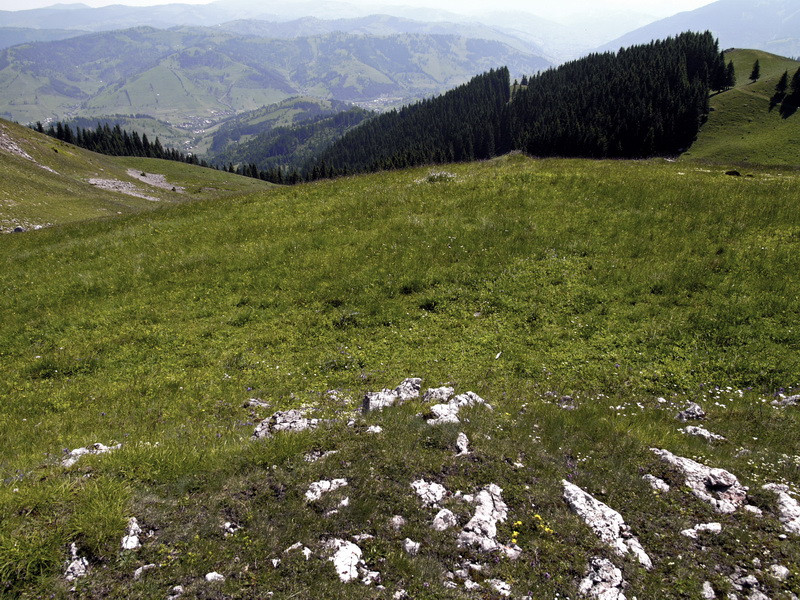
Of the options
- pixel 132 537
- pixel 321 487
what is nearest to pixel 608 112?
pixel 321 487

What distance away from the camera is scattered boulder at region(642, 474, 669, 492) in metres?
6.21

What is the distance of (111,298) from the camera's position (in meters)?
15.1

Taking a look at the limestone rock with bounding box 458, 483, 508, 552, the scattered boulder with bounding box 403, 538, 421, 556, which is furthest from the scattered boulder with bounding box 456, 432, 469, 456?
the scattered boulder with bounding box 403, 538, 421, 556

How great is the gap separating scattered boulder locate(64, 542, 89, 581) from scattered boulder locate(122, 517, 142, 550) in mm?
386

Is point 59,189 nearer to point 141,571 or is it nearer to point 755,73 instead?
point 141,571

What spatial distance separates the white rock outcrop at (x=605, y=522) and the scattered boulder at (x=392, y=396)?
392cm

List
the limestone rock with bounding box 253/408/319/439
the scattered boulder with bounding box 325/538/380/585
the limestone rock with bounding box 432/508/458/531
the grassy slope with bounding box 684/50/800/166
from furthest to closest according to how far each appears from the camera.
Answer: the grassy slope with bounding box 684/50/800/166, the limestone rock with bounding box 253/408/319/439, the limestone rock with bounding box 432/508/458/531, the scattered boulder with bounding box 325/538/380/585

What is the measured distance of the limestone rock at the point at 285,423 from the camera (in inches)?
316

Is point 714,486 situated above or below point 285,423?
above

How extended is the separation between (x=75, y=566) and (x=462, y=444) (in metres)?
5.51

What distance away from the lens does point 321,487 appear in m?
6.00

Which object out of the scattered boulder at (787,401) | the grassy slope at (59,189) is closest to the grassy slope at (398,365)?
the scattered boulder at (787,401)

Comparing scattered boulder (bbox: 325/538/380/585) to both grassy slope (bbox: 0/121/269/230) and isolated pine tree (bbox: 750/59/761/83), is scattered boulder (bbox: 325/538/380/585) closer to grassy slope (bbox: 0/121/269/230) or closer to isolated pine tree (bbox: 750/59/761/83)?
grassy slope (bbox: 0/121/269/230)

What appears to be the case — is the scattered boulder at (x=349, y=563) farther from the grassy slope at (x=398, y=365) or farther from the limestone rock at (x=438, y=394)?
the limestone rock at (x=438, y=394)
